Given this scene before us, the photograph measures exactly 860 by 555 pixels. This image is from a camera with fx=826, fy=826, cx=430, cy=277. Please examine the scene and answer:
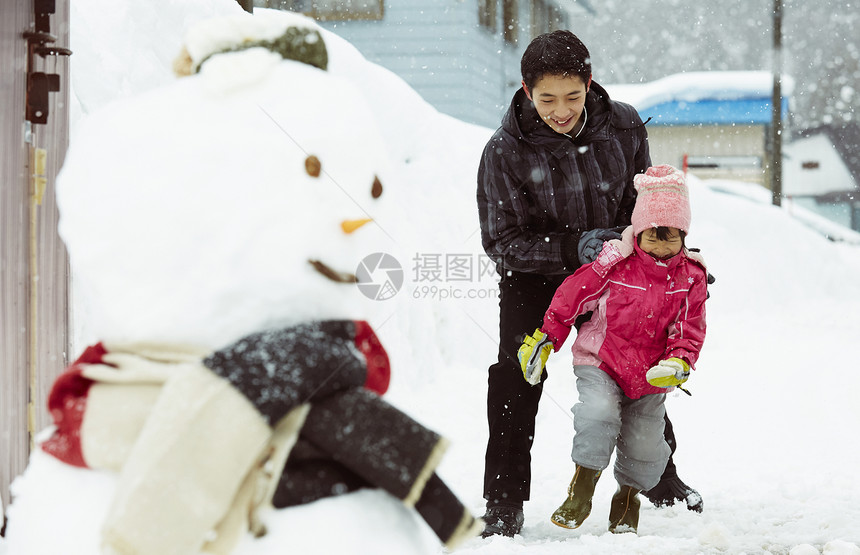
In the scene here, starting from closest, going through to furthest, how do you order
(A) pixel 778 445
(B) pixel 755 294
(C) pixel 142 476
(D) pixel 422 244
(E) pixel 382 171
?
1. (C) pixel 142 476
2. (E) pixel 382 171
3. (A) pixel 778 445
4. (D) pixel 422 244
5. (B) pixel 755 294

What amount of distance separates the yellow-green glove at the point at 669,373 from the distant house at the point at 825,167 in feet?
135

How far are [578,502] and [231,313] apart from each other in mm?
1814

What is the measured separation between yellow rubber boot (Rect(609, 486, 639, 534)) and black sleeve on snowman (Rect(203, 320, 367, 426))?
6.03ft

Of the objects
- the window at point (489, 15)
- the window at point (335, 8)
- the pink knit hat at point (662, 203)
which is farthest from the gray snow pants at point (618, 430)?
the window at point (489, 15)

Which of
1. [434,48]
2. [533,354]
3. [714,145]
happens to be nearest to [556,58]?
[533,354]

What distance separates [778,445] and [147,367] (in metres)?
4.09

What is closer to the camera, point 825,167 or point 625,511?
point 625,511

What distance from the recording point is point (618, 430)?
3062 mm

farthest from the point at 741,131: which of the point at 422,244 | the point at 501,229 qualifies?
the point at 501,229

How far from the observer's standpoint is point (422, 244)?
6410 millimetres

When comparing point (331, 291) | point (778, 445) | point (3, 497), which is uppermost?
point (331, 291)

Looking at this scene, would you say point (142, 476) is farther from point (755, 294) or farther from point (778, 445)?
point (755, 294)

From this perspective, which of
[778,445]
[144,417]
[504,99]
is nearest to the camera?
[144,417]

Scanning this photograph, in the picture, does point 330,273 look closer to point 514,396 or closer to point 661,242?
point 661,242
